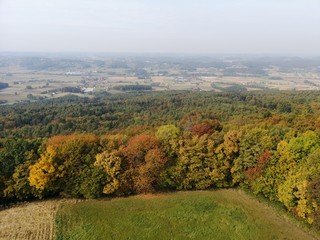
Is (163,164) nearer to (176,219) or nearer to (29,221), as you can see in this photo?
(176,219)

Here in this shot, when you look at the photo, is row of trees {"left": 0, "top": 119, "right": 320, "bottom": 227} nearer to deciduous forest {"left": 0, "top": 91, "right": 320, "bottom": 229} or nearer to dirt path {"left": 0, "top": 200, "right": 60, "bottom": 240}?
deciduous forest {"left": 0, "top": 91, "right": 320, "bottom": 229}

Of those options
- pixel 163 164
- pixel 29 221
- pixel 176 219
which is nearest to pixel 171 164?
pixel 163 164

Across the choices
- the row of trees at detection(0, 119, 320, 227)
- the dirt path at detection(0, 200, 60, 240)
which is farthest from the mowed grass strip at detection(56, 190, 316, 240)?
the row of trees at detection(0, 119, 320, 227)

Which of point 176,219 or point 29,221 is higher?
point 29,221

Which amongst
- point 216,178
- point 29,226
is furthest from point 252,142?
point 29,226

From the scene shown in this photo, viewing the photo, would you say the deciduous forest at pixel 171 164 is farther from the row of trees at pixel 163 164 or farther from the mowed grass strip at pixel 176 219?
the mowed grass strip at pixel 176 219

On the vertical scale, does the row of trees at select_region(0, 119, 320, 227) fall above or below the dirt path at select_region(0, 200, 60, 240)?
above
